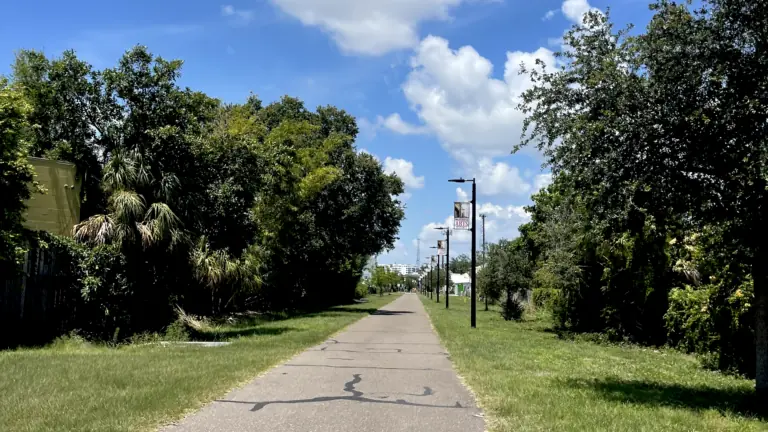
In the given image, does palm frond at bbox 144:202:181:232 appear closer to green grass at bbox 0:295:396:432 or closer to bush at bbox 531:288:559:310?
green grass at bbox 0:295:396:432

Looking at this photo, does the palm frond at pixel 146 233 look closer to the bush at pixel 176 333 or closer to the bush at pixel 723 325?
the bush at pixel 176 333

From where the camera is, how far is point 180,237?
16.8 meters

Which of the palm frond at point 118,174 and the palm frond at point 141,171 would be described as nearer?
the palm frond at point 118,174

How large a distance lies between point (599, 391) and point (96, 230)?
12.6 metres

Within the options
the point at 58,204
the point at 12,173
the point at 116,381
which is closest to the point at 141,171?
the point at 58,204

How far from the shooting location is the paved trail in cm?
736

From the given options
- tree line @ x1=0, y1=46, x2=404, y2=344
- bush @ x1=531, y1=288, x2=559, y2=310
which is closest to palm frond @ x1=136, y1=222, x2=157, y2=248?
tree line @ x1=0, y1=46, x2=404, y2=344

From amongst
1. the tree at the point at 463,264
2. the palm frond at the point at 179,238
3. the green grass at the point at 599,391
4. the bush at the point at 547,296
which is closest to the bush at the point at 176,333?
the palm frond at the point at 179,238

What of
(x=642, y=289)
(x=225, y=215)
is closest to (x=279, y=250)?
(x=225, y=215)

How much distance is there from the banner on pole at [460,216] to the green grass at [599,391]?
30.0ft

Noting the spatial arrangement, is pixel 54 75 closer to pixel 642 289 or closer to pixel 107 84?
pixel 107 84

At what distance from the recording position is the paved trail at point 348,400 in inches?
290

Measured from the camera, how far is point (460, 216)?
26.0m

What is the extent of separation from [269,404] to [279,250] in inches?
1021
